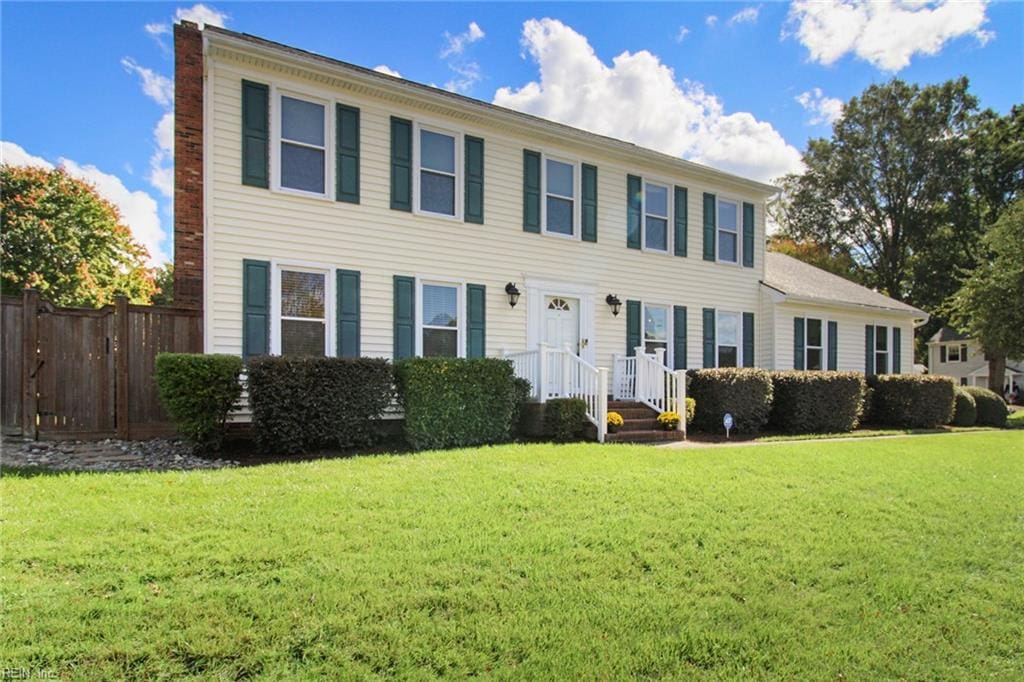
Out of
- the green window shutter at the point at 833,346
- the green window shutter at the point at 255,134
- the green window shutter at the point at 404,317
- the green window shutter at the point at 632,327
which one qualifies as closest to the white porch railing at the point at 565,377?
the green window shutter at the point at 404,317

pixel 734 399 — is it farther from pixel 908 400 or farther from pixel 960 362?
pixel 960 362

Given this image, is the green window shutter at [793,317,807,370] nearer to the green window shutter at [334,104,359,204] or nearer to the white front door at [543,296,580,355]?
the white front door at [543,296,580,355]

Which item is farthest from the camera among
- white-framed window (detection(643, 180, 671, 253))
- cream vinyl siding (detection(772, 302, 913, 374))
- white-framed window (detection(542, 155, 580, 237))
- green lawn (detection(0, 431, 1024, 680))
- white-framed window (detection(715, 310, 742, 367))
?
cream vinyl siding (detection(772, 302, 913, 374))

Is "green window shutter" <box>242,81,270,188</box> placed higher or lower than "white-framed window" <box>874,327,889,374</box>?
higher

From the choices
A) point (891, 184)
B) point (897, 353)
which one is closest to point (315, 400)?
point (897, 353)

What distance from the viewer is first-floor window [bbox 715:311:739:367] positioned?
1455 cm

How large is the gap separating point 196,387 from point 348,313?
2992mm

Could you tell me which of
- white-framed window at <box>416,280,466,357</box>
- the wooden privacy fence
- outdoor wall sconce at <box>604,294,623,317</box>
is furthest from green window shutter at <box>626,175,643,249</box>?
the wooden privacy fence

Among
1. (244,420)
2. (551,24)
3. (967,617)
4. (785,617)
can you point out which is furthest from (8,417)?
(551,24)

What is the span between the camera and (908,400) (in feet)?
47.7

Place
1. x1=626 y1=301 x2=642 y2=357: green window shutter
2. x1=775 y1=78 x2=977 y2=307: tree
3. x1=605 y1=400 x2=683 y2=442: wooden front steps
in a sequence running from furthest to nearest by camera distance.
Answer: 1. x1=775 y1=78 x2=977 y2=307: tree
2. x1=626 y1=301 x2=642 y2=357: green window shutter
3. x1=605 y1=400 x2=683 y2=442: wooden front steps

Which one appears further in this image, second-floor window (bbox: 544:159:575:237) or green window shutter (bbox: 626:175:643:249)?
green window shutter (bbox: 626:175:643:249)

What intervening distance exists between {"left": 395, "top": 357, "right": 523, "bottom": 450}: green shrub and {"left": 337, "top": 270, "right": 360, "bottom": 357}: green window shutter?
1.55m

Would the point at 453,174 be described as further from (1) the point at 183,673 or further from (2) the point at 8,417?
(1) the point at 183,673
